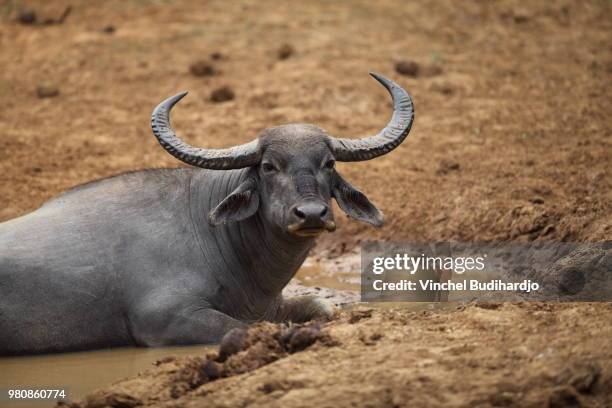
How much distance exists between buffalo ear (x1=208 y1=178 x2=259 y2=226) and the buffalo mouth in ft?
2.35

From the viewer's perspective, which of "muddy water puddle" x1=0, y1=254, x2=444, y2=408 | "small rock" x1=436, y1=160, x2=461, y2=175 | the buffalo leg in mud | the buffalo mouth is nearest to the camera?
"muddy water puddle" x1=0, y1=254, x2=444, y2=408

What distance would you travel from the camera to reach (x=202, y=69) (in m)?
16.7

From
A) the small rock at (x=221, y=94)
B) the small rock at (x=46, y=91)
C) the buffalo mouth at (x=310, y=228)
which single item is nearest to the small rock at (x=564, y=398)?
the buffalo mouth at (x=310, y=228)

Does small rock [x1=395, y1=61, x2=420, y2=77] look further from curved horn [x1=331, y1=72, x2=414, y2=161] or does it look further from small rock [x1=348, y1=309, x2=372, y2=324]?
small rock [x1=348, y1=309, x2=372, y2=324]

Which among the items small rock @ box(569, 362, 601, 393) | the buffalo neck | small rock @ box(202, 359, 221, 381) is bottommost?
small rock @ box(569, 362, 601, 393)

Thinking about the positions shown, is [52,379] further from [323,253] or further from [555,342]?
[323,253]

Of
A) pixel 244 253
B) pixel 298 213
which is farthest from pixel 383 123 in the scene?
pixel 298 213

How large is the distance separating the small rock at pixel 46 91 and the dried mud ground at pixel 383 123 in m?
0.03

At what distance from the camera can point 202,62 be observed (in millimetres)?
16734

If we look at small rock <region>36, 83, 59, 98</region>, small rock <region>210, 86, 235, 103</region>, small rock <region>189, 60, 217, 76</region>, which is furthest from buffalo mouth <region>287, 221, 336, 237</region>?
small rock <region>36, 83, 59, 98</region>

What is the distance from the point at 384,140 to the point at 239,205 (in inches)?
54.4

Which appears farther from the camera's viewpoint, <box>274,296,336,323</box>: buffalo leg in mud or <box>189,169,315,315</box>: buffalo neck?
<box>274,296,336,323</box>: buffalo leg in mud

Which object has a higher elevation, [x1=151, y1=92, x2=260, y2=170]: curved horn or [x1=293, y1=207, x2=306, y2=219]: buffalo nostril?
[x1=151, y1=92, x2=260, y2=170]: curved horn

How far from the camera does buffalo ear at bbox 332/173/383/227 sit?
8.56 meters
